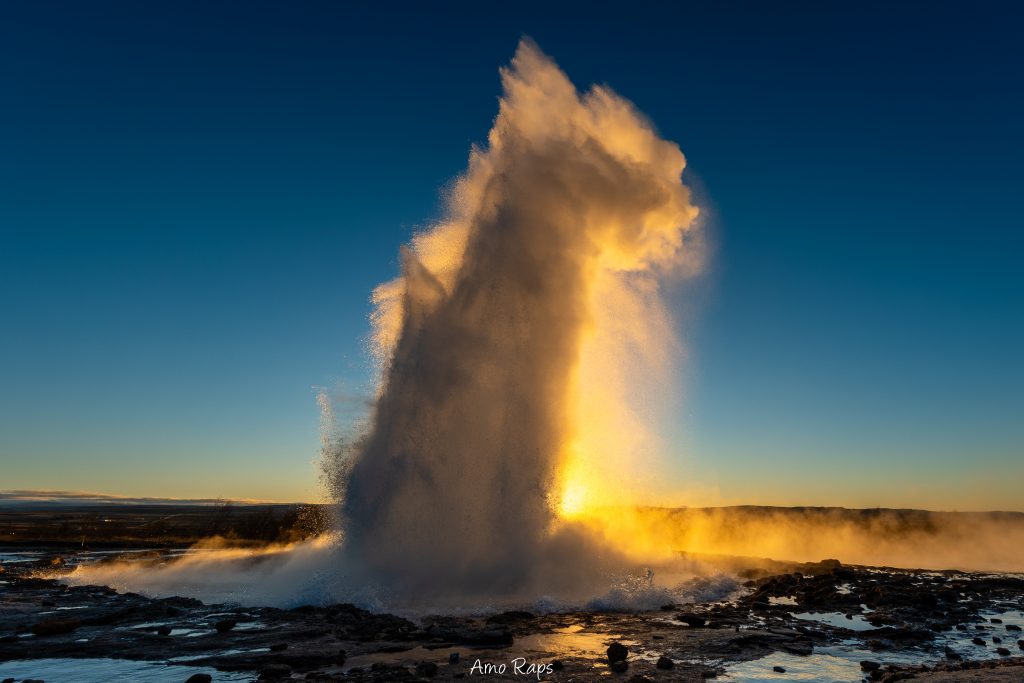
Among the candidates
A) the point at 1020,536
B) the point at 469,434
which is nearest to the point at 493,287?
the point at 469,434

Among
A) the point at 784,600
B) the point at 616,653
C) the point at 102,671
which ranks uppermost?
the point at 616,653

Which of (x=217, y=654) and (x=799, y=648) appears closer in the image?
(x=217, y=654)

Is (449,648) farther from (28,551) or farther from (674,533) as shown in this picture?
(28,551)

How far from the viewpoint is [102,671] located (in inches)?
531

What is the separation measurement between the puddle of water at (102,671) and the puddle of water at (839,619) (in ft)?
53.6

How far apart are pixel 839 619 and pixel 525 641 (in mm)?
11130

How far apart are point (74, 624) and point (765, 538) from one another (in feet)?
183

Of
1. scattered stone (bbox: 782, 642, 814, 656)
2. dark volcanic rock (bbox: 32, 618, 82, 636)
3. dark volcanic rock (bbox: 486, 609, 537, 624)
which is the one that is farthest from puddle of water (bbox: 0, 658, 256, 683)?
scattered stone (bbox: 782, 642, 814, 656)

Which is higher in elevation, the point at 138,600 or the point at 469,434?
the point at 469,434

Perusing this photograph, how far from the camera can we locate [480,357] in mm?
24797

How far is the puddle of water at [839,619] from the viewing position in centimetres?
1893

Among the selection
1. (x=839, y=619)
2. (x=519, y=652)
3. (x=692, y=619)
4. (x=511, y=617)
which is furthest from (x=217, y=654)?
(x=839, y=619)

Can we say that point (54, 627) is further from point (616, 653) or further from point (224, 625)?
point (616, 653)
